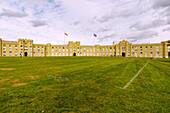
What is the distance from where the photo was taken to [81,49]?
87.0 meters

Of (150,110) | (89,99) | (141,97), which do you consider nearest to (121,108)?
(150,110)

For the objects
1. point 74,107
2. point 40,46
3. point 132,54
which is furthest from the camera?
point 40,46

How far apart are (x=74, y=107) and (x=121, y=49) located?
257ft

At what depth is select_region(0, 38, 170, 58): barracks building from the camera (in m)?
67.4

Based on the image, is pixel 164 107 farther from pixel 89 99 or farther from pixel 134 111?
pixel 89 99

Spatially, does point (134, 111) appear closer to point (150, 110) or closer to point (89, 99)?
point (150, 110)

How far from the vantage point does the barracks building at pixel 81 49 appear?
67.4m

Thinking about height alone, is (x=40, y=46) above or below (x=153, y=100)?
above

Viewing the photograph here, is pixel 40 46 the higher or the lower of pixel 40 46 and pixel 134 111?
the higher

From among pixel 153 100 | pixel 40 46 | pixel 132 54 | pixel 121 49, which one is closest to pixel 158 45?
pixel 132 54

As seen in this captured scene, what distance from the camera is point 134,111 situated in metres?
2.92

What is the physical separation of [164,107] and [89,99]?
2698 mm

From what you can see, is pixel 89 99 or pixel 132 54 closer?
pixel 89 99

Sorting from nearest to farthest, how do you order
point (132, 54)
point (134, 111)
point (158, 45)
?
point (134, 111) < point (158, 45) < point (132, 54)
